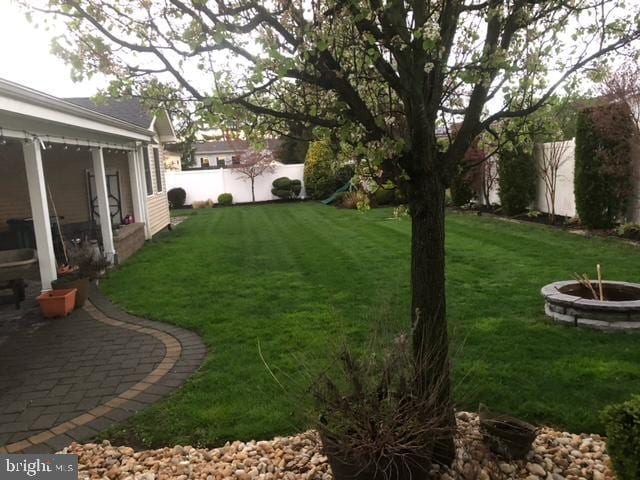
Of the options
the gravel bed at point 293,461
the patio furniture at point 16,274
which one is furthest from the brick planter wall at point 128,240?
the gravel bed at point 293,461

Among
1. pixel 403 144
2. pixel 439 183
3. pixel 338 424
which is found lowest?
pixel 338 424

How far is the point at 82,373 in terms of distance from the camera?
4531mm

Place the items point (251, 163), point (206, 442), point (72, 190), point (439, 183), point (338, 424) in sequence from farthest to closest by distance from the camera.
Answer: point (251, 163)
point (72, 190)
point (206, 442)
point (439, 183)
point (338, 424)

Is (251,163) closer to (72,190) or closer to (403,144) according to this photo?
(72,190)

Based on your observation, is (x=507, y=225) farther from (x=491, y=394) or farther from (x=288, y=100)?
(x=288, y=100)

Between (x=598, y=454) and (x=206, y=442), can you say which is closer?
(x=598, y=454)

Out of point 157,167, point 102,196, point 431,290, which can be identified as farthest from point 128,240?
point 431,290

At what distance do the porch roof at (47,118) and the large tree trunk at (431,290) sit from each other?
13.6 ft

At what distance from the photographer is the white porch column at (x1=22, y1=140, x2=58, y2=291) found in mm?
6809

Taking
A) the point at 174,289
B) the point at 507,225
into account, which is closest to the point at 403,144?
the point at 174,289

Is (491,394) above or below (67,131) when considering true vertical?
below

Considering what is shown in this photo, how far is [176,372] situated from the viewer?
14.6 ft

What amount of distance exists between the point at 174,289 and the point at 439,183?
557cm

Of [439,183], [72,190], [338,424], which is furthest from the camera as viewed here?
[72,190]
